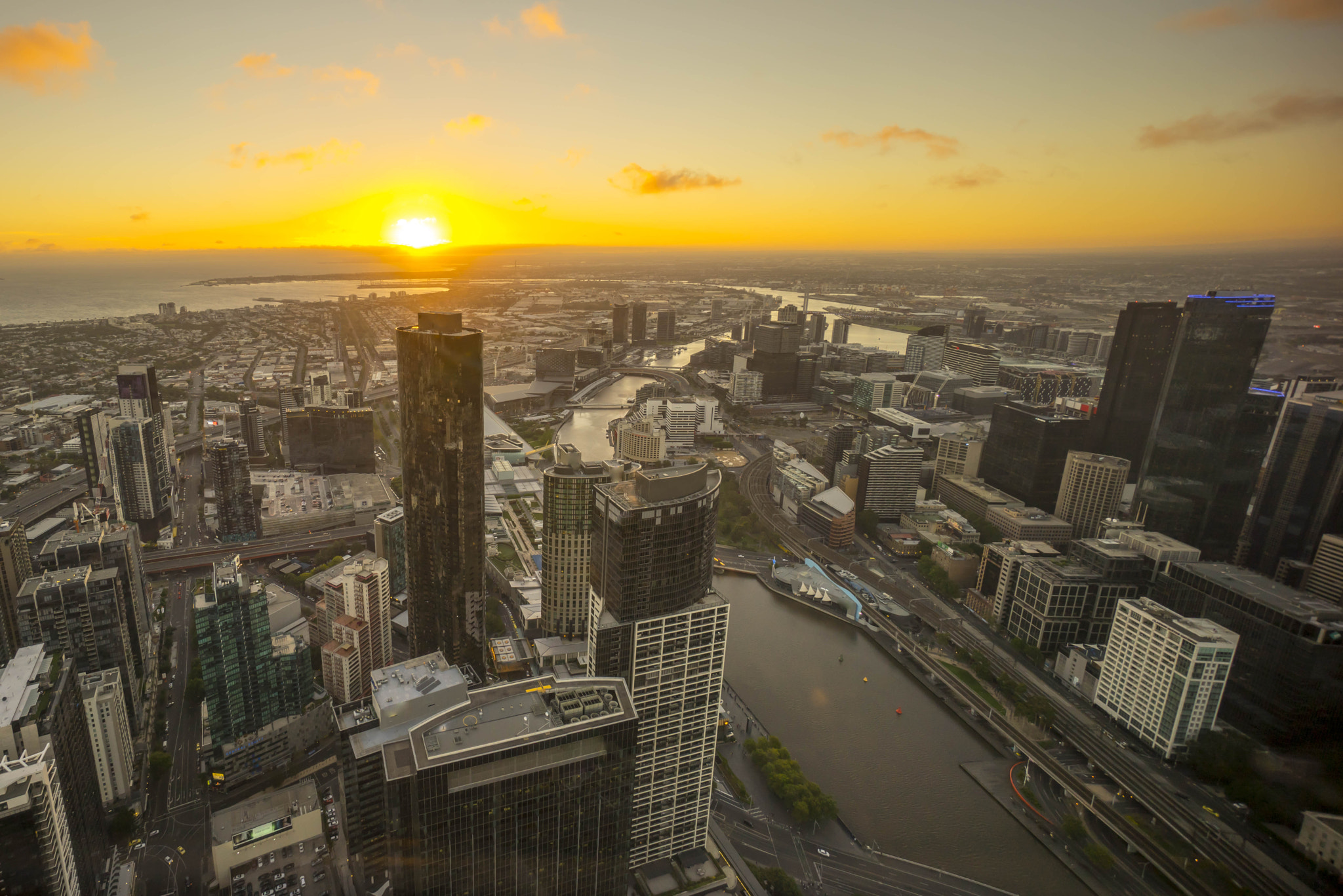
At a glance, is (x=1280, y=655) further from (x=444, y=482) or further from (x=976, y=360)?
(x=976, y=360)

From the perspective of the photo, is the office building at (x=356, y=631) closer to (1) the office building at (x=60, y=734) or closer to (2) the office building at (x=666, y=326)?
(1) the office building at (x=60, y=734)

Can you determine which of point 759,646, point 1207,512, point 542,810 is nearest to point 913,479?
point 1207,512

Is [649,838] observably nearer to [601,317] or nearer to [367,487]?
[367,487]

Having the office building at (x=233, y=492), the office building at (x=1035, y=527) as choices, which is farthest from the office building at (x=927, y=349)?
the office building at (x=233, y=492)

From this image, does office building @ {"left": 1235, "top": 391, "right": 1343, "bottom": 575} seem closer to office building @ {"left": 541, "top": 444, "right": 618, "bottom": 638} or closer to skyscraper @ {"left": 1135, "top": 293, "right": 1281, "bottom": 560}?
skyscraper @ {"left": 1135, "top": 293, "right": 1281, "bottom": 560}

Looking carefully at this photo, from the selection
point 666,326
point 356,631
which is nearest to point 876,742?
point 356,631
